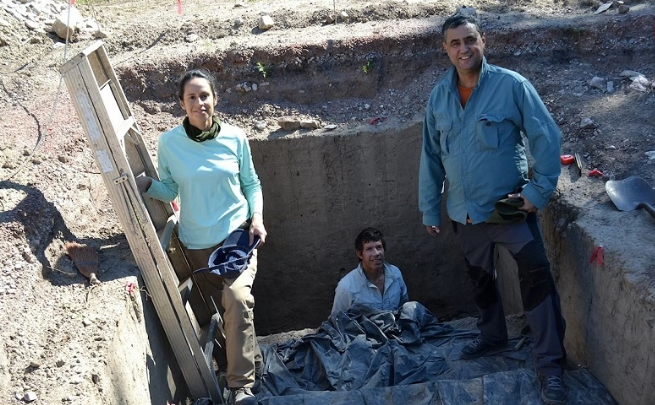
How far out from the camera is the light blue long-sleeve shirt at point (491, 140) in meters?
3.74

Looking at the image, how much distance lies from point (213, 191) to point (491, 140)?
1.67m

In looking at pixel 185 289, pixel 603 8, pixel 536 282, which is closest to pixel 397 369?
pixel 536 282

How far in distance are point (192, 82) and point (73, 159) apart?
156cm

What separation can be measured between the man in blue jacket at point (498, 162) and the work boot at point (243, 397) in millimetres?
1622

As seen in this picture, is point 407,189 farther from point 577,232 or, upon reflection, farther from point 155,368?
point 155,368

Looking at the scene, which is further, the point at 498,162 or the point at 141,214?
the point at 141,214

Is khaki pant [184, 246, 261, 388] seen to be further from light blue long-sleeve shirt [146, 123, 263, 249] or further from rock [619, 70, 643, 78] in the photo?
rock [619, 70, 643, 78]

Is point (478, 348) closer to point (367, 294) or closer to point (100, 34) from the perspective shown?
point (367, 294)

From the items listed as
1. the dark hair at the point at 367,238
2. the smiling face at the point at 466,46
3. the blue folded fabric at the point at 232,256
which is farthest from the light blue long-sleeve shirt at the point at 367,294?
the smiling face at the point at 466,46

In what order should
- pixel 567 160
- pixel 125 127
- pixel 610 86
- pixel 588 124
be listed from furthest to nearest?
pixel 610 86, pixel 588 124, pixel 567 160, pixel 125 127

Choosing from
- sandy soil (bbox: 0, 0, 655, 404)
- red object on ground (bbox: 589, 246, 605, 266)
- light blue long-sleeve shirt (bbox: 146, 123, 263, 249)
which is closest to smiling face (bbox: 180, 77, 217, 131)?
light blue long-sleeve shirt (bbox: 146, 123, 263, 249)

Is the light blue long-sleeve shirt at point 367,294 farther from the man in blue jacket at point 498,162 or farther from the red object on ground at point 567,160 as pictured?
the red object on ground at point 567,160

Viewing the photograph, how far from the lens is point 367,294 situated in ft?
18.3

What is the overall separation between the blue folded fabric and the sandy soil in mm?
577
